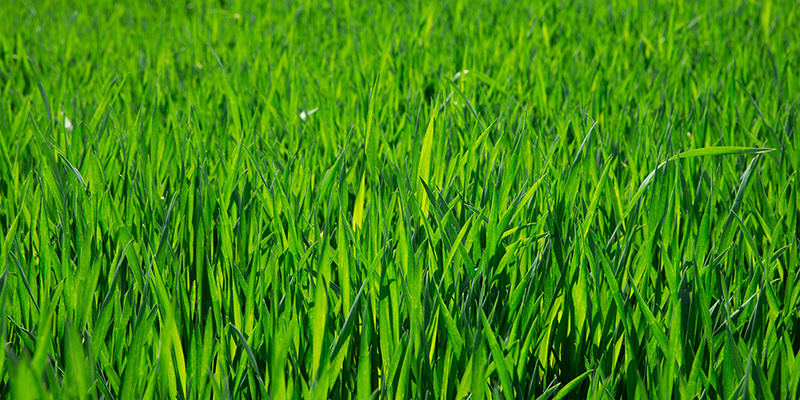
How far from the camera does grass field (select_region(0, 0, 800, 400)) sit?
0.56 m

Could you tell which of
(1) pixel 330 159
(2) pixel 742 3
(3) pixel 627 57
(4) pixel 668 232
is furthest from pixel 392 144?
(2) pixel 742 3

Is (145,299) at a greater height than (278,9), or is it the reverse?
(278,9)

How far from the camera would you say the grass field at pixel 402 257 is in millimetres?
564

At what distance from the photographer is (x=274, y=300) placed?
0.60m

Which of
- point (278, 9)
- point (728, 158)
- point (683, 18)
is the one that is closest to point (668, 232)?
point (728, 158)

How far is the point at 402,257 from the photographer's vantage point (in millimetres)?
700

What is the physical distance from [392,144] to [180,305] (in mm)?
649

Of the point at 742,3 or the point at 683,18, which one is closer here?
the point at 683,18

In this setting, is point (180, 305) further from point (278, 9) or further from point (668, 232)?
point (278, 9)

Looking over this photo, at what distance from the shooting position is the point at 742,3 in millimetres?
3029

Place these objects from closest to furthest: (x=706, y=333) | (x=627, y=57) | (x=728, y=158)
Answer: (x=706, y=333)
(x=728, y=158)
(x=627, y=57)

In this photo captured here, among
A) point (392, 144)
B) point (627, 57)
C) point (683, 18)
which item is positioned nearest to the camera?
point (392, 144)

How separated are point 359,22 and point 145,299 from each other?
251 centimetres

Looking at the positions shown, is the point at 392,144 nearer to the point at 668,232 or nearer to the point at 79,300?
the point at 668,232
